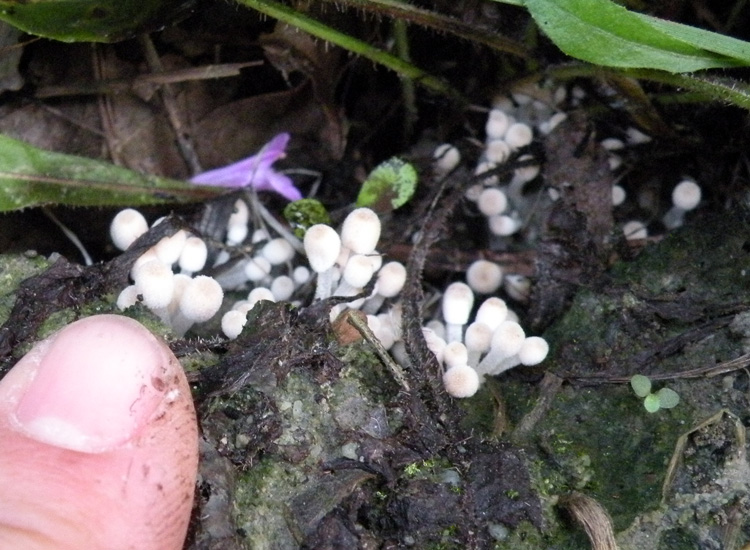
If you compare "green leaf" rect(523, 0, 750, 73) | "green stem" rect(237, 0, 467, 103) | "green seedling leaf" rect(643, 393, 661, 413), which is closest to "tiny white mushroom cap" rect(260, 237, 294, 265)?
"green stem" rect(237, 0, 467, 103)

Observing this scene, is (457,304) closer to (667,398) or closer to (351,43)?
(667,398)

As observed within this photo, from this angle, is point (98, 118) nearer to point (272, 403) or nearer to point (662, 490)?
point (272, 403)

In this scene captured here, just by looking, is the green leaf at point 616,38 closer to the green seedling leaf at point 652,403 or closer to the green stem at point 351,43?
the green stem at point 351,43

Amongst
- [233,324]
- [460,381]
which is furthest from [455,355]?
[233,324]

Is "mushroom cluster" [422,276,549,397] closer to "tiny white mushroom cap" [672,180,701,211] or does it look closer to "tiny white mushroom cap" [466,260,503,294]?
"tiny white mushroom cap" [466,260,503,294]

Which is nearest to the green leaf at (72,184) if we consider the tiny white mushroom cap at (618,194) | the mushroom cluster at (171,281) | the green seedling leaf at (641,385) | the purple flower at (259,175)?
the purple flower at (259,175)
